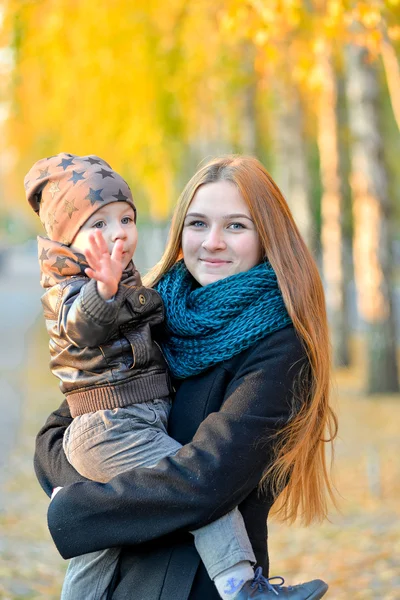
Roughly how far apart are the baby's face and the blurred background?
2750mm

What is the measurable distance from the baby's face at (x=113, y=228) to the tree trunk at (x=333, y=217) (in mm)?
10084

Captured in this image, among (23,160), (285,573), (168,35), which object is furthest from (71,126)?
(285,573)

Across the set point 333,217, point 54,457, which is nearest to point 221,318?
point 54,457

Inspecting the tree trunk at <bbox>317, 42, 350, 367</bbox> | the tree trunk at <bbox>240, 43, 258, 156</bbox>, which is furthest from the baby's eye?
the tree trunk at <bbox>240, 43, 258, 156</bbox>

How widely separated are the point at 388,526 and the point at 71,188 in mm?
4491

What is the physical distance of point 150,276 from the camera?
2838 mm

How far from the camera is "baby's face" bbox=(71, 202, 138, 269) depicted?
96.7 inches

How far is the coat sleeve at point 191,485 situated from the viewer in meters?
2.20

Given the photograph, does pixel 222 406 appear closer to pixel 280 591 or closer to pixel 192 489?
pixel 192 489

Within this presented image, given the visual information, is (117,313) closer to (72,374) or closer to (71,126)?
(72,374)

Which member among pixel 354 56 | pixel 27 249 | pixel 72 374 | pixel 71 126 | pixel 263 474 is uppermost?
pixel 27 249

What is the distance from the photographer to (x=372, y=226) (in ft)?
34.3

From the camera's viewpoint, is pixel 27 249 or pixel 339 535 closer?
pixel 339 535

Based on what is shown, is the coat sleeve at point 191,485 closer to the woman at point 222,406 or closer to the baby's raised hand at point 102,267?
the woman at point 222,406
